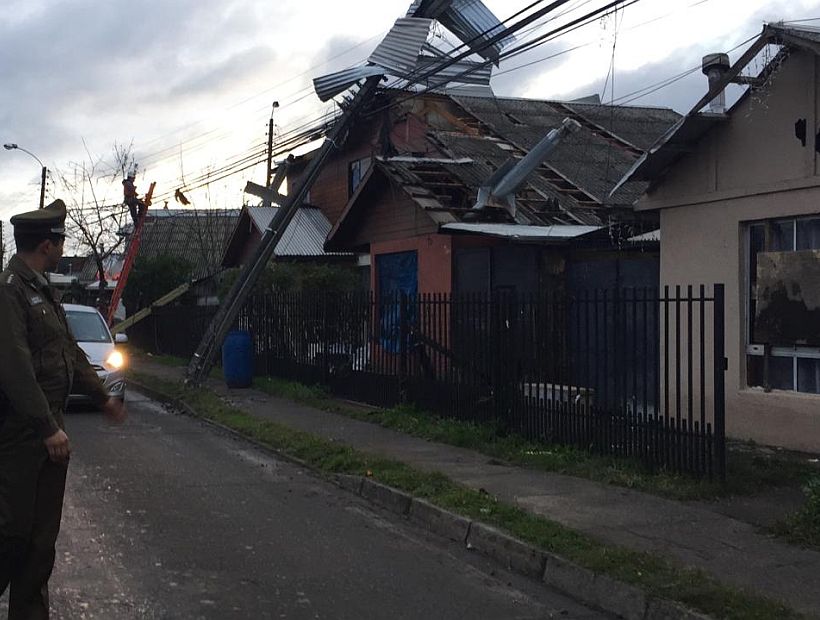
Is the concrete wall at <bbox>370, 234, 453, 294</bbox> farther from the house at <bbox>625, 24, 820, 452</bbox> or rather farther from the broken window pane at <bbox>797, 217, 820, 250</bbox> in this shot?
the broken window pane at <bbox>797, 217, 820, 250</bbox>

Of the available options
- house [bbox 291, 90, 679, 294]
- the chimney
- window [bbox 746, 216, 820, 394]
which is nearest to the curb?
window [bbox 746, 216, 820, 394]

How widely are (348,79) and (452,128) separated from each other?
7281mm

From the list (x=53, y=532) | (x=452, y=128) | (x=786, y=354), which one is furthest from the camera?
(x=452, y=128)

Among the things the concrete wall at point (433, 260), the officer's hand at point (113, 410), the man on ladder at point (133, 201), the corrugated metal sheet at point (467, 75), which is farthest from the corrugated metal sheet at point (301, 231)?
the officer's hand at point (113, 410)

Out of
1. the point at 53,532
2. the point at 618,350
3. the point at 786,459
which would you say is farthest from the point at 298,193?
the point at 53,532

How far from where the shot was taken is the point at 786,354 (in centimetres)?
1044

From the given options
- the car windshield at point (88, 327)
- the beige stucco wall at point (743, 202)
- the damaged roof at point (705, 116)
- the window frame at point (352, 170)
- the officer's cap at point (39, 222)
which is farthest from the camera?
the window frame at point (352, 170)

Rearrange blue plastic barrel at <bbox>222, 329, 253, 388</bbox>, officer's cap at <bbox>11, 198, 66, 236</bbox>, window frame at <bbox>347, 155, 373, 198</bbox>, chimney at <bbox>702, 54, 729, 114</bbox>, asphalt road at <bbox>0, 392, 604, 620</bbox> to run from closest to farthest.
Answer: officer's cap at <bbox>11, 198, 66, 236</bbox>
asphalt road at <bbox>0, 392, 604, 620</bbox>
chimney at <bbox>702, 54, 729, 114</bbox>
blue plastic barrel at <bbox>222, 329, 253, 388</bbox>
window frame at <bbox>347, 155, 373, 198</bbox>

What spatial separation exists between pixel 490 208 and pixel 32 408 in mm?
13745

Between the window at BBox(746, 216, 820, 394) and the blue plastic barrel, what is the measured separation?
10.4 meters

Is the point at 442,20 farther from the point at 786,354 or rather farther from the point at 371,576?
the point at 371,576

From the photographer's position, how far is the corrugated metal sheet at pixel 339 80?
17.4 meters

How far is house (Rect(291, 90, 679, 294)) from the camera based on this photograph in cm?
1584

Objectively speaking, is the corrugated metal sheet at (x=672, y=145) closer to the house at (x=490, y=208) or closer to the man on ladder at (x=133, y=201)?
the house at (x=490, y=208)
